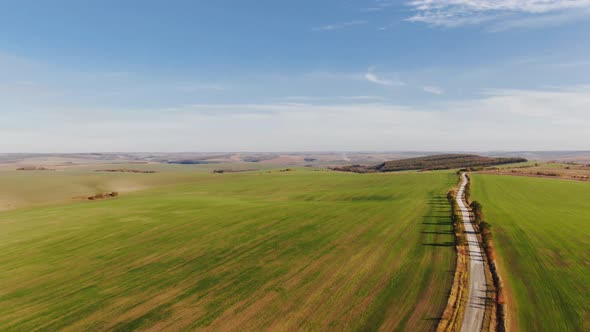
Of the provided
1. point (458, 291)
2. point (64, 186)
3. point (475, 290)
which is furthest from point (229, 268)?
point (64, 186)

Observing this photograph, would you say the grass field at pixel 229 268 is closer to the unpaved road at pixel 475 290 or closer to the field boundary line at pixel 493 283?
the unpaved road at pixel 475 290

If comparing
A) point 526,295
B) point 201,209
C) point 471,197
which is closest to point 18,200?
point 201,209

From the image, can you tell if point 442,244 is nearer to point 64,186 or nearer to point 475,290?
point 475,290

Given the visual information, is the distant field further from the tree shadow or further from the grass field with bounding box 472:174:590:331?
the grass field with bounding box 472:174:590:331

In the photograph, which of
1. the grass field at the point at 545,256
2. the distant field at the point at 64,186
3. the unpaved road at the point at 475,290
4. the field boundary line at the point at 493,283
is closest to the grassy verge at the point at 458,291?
the unpaved road at the point at 475,290

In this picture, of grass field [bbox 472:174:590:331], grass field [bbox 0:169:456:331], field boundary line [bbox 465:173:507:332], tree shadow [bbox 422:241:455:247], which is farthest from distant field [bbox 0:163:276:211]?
grass field [bbox 472:174:590:331]

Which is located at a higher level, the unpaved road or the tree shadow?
the tree shadow

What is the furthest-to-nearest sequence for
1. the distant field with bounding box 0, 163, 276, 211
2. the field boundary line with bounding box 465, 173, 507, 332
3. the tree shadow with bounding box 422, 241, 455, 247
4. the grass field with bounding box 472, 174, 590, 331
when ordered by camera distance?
the distant field with bounding box 0, 163, 276, 211 < the tree shadow with bounding box 422, 241, 455, 247 < the grass field with bounding box 472, 174, 590, 331 < the field boundary line with bounding box 465, 173, 507, 332
